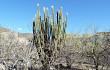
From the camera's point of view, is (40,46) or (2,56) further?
(40,46)

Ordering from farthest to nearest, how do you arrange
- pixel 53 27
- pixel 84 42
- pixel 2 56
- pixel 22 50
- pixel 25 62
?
pixel 84 42, pixel 53 27, pixel 22 50, pixel 25 62, pixel 2 56

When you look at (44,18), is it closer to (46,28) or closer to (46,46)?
(46,28)

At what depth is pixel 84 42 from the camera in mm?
28641

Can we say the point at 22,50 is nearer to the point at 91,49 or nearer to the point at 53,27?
the point at 53,27

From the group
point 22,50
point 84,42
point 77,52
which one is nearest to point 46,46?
point 22,50

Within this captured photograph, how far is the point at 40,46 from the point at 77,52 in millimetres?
10163

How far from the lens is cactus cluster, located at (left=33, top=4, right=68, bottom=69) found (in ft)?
52.9

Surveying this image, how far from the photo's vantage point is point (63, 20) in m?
16.4

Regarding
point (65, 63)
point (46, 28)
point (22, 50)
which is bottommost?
point (65, 63)

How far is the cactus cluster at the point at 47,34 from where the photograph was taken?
16.1 m

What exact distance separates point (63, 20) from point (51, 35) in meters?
1.22

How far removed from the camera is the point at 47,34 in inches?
644

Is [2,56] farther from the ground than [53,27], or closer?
closer

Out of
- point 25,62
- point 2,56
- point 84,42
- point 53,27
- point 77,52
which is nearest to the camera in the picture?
point 2,56
